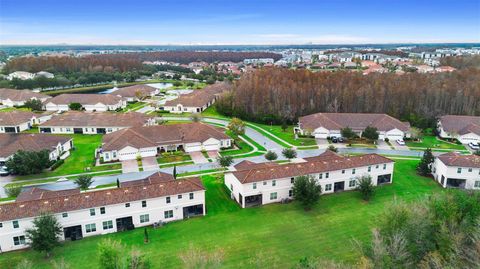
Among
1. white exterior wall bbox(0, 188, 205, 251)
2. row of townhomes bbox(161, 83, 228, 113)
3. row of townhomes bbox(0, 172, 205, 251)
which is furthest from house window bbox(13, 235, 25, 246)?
row of townhomes bbox(161, 83, 228, 113)

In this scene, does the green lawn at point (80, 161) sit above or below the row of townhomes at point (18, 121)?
below

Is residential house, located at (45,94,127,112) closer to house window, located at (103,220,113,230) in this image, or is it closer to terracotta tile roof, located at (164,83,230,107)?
terracotta tile roof, located at (164,83,230,107)

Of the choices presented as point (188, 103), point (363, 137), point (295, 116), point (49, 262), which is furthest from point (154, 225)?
point (188, 103)

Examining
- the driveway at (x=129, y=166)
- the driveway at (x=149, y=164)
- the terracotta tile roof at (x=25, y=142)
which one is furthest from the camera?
the terracotta tile roof at (x=25, y=142)

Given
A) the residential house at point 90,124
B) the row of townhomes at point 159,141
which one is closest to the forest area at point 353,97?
the row of townhomes at point 159,141

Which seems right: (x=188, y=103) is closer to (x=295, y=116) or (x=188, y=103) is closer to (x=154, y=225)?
(x=295, y=116)

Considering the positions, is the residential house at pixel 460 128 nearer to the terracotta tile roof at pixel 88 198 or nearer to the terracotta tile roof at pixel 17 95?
the terracotta tile roof at pixel 88 198

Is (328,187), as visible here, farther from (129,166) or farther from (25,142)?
(25,142)
